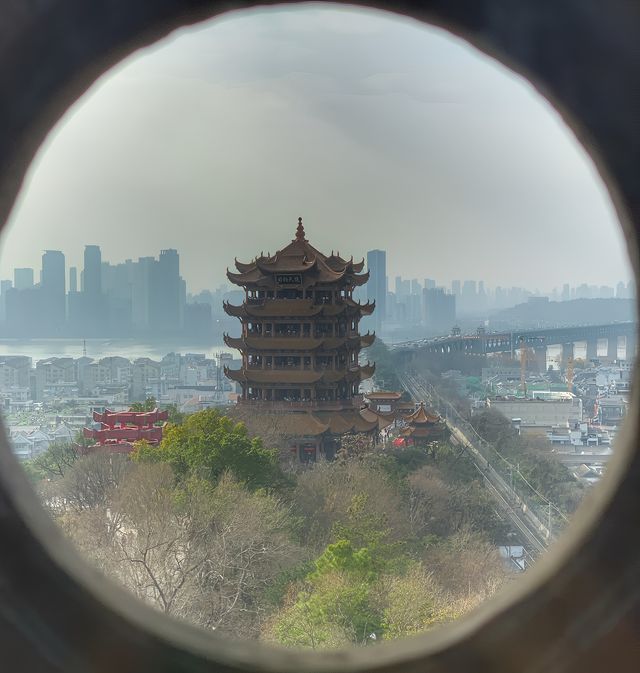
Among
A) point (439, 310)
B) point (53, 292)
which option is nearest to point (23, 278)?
point (53, 292)

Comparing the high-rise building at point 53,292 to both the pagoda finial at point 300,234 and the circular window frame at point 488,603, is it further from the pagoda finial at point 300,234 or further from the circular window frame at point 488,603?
the circular window frame at point 488,603

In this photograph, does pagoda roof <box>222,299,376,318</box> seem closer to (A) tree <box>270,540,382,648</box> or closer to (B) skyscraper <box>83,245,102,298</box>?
(A) tree <box>270,540,382,648</box>

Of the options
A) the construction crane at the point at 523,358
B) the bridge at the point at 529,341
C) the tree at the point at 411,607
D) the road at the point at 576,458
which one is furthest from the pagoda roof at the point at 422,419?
the bridge at the point at 529,341

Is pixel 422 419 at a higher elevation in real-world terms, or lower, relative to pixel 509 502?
higher

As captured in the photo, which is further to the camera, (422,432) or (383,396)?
(383,396)

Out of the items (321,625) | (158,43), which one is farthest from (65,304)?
(158,43)

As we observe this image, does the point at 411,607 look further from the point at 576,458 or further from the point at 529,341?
the point at 529,341

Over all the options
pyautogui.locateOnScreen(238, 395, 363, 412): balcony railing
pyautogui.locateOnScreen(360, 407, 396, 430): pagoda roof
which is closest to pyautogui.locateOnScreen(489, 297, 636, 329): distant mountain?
pyautogui.locateOnScreen(360, 407, 396, 430): pagoda roof

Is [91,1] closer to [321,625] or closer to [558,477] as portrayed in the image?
[321,625]
